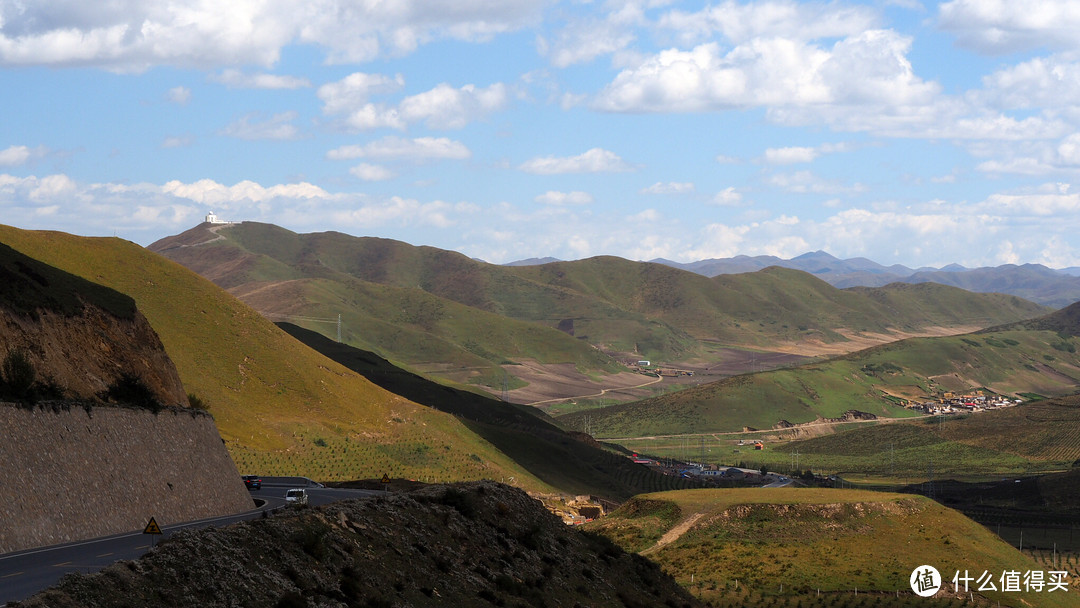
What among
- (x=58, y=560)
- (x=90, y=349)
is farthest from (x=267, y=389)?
(x=58, y=560)

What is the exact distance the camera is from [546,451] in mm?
157750

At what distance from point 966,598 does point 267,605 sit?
6657cm

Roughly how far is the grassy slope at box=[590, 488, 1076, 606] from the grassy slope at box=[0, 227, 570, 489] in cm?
2967

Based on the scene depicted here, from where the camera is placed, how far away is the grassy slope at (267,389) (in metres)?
105

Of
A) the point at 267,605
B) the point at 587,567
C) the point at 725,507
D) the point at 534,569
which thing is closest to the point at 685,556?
the point at 725,507

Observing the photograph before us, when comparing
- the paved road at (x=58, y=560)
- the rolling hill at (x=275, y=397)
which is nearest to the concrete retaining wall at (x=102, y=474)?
the paved road at (x=58, y=560)

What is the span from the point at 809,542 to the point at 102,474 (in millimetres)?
58692

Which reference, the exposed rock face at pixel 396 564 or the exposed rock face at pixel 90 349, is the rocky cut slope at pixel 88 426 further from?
the exposed rock face at pixel 396 564

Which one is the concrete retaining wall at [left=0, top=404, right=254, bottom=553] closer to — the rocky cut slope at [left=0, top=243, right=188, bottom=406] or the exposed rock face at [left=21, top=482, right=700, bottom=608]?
the rocky cut slope at [left=0, top=243, right=188, bottom=406]

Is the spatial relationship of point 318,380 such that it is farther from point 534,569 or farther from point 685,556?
point 534,569

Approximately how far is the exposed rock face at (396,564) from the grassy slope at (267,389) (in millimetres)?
54597

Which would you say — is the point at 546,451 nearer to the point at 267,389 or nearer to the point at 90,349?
the point at 267,389

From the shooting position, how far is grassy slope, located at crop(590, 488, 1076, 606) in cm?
7762

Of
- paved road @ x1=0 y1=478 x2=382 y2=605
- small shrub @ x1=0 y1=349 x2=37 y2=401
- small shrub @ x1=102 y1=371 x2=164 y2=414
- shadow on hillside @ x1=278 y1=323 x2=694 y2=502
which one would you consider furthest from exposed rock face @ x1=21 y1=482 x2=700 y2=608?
shadow on hillside @ x1=278 y1=323 x2=694 y2=502
